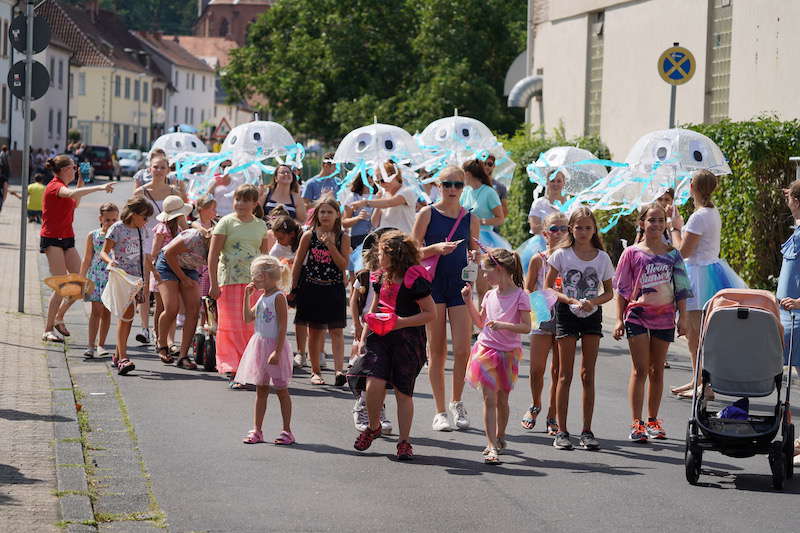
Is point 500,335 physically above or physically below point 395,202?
below

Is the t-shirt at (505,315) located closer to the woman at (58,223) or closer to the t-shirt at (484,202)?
the t-shirt at (484,202)

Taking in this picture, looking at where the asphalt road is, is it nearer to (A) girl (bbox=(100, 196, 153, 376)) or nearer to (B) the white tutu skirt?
(B) the white tutu skirt

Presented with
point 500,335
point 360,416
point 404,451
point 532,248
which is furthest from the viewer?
point 532,248

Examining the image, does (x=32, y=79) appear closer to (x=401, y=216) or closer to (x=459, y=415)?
(x=401, y=216)

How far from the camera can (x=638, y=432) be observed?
920cm

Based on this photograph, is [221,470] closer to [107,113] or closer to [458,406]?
[458,406]

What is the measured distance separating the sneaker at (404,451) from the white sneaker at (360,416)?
625 millimetres

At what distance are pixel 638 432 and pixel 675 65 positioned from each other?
836 centimetres

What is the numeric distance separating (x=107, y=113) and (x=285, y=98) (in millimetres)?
56355

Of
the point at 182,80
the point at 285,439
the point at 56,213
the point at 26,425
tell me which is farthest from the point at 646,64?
the point at 182,80

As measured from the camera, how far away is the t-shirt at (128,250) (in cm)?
1239

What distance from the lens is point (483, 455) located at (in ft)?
27.9

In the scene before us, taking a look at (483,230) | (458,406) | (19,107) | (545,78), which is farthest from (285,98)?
(458,406)

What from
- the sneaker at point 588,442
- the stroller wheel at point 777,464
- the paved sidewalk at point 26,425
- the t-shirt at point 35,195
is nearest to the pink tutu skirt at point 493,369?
the sneaker at point 588,442
